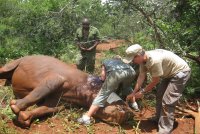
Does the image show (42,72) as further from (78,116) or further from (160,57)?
(160,57)

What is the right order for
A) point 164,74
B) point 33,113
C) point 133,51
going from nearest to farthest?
point 133,51 < point 164,74 < point 33,113

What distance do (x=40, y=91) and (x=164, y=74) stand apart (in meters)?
2.02

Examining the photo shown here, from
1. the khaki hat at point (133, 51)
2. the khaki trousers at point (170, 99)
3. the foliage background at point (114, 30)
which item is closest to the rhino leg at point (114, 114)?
the khaki trousers at point (170, 99)

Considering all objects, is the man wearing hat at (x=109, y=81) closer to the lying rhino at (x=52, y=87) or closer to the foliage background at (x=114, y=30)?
the lying rhino at (x=52, y=87)

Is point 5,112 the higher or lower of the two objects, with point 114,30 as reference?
lower

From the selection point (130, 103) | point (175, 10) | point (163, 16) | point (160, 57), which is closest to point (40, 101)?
point (130, 103)

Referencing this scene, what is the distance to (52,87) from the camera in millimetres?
6500

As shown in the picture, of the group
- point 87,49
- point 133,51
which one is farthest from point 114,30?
point 133,51

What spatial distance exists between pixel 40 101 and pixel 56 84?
0.42 metres

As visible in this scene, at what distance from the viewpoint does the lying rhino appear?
645 centimetres

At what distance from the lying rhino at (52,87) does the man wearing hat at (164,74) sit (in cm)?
67

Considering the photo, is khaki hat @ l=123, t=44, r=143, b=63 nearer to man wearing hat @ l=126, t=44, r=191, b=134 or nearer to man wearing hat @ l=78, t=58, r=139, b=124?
man wearing hat @ l=126, t=44, r=191, b=134

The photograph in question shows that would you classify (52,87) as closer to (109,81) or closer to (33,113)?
(33,113)

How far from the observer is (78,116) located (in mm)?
6648
